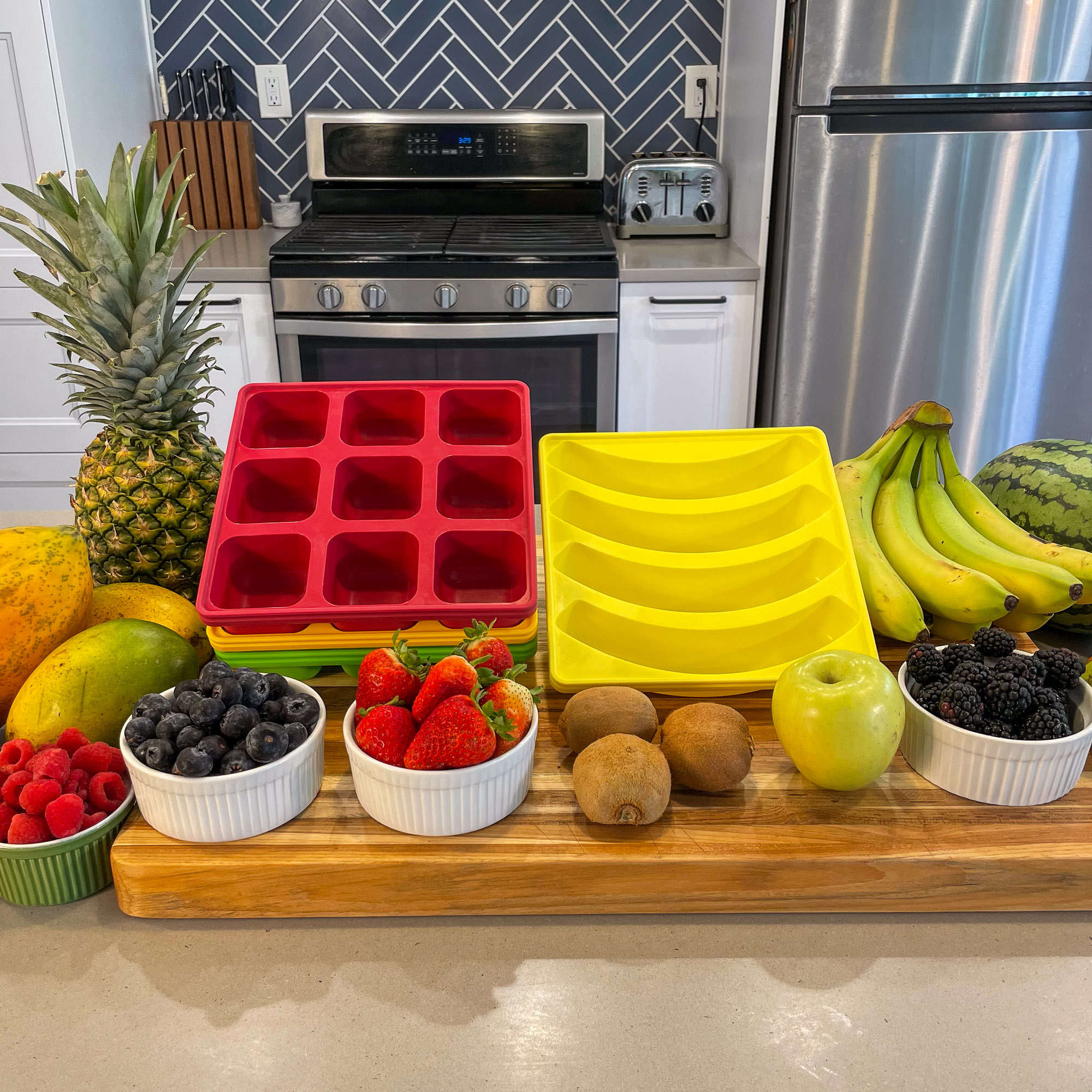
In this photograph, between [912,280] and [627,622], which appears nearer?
[627,622]

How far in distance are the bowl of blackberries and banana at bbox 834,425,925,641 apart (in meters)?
0.65

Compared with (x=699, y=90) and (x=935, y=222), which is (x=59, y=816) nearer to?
(x=935, y=222)

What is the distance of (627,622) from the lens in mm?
1056

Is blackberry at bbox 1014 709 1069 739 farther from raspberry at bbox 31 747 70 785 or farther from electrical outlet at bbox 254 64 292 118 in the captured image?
electrical outlet at bbox 254 64 292 118

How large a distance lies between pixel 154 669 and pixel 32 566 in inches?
6.5

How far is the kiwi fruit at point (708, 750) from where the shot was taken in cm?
86

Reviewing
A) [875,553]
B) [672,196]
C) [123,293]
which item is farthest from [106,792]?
[672,196]

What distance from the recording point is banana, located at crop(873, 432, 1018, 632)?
105 centimetres

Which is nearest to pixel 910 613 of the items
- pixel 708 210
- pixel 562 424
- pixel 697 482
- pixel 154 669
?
pixel 697 482

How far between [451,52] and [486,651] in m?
2.92

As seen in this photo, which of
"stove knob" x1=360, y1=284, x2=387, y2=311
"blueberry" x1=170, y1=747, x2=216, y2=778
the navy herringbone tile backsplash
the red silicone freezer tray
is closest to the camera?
"blueberry" x1=170, y1=747, x2=216, y2=778

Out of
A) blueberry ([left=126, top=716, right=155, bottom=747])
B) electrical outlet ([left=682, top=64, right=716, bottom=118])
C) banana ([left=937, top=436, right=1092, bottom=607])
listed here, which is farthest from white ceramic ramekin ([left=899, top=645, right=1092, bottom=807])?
electrical outlet ([left=682, top=64, right=716, bottom=118])

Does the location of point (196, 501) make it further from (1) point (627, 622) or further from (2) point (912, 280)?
(2) point (912, 280)

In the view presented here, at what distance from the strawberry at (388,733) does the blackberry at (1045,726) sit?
1.79ft
